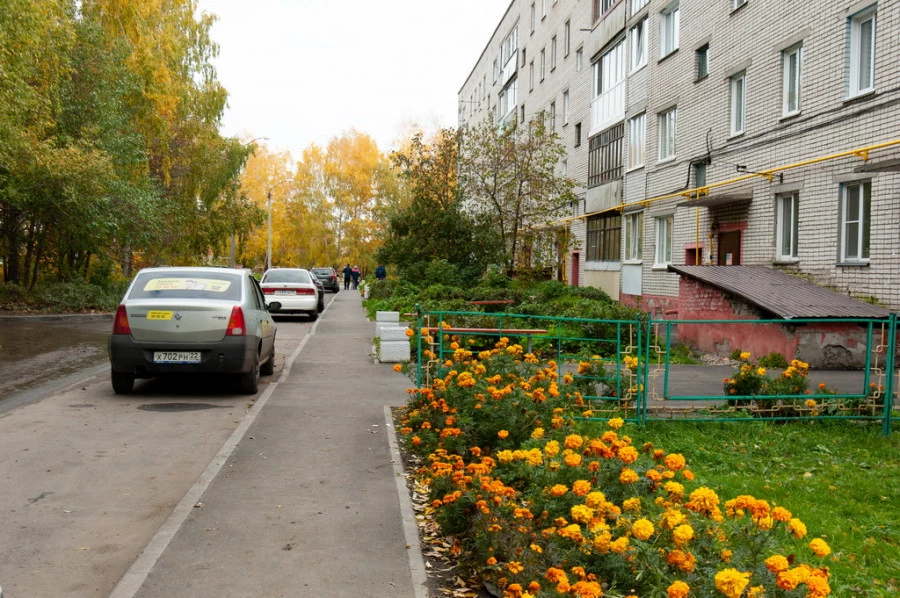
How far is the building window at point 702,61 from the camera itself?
2167 centimetres

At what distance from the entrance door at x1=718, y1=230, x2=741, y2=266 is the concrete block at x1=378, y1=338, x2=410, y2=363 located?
9.10 metres

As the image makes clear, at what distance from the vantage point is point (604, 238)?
2989cm

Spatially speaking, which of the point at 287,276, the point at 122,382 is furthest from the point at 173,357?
the point at 287,276

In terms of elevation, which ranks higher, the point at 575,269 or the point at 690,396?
the point at 575,269

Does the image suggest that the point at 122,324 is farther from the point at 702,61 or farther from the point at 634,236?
the point at 634,236

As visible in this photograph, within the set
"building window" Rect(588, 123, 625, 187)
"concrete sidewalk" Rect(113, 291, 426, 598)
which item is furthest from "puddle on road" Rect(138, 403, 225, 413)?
"building window" Rect(588, 123, 625, 187)

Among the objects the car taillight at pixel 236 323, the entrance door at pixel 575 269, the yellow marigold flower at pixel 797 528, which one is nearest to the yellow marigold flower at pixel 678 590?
the yellow marigold flower at pixel 797 528

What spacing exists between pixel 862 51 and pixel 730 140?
4.86 metres

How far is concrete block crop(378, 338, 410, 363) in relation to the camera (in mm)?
13719

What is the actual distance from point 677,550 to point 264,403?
709 cm

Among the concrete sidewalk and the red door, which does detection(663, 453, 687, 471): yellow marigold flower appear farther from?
the red door

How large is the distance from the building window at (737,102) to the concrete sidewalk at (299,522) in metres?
14.0

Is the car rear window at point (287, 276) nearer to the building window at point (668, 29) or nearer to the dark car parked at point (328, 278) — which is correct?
the building window at point (668, 29)

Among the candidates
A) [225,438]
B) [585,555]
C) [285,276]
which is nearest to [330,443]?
[225,438]
